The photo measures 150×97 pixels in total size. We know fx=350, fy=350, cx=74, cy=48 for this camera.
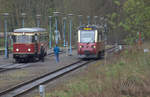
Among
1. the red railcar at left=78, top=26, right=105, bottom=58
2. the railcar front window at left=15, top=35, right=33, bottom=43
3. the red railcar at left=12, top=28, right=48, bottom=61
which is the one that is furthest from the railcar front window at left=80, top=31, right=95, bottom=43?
the railcar front window at left=15, top=35, right=33, bottom=43

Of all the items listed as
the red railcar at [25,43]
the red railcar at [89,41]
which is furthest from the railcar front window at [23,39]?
the red railcar at [89,41]

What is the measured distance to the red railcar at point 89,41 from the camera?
104ft

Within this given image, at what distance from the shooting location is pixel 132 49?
25656 mm

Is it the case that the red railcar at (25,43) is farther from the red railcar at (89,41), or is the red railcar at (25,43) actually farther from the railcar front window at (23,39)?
the red railcar at (89,41)

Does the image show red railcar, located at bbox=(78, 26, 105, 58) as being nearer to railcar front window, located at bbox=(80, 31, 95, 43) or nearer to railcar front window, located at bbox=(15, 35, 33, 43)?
railcar front window, located at bbox=(80, 31, 95, 43)

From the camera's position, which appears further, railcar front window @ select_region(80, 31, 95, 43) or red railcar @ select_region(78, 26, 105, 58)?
railcar front window @ select_region(80, 31, 95, 43)

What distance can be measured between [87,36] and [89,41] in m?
0.56

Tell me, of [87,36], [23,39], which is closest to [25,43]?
[23,39]

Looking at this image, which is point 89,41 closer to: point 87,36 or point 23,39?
point 87,36

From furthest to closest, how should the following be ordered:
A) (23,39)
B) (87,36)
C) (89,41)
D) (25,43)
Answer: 1. (87,36)
2. (89,41)
3. (23,39)
4. (25,43)

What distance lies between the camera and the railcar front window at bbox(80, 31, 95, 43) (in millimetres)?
31906

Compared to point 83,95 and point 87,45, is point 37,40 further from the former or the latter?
point 83,95

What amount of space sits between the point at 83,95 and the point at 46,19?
48.6 metres

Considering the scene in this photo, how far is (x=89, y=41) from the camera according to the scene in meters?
31.9
